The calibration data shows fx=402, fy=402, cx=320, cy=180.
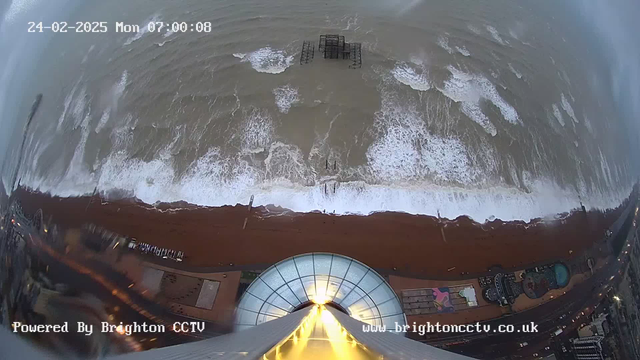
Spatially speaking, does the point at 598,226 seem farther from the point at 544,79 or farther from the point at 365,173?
the point at 365,173

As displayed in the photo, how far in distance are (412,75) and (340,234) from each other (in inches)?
318

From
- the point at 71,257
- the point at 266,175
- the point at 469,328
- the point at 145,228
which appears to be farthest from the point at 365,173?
the point at 71,257

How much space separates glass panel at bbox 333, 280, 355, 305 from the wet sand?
9.47 ft

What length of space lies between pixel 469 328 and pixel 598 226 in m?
6.48

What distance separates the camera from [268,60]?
58.2 ft

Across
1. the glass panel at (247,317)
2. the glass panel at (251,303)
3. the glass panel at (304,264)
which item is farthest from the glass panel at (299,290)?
the glass panel at (247,317)

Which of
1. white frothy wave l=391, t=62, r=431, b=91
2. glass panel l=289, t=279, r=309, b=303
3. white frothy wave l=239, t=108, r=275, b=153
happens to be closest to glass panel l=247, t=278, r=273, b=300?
glass panel l=289, t=279, r=309, b=303

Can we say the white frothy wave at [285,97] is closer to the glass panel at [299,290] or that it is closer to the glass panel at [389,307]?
the glass panel at [299,290]

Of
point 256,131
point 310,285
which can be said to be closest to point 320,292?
point 310,285

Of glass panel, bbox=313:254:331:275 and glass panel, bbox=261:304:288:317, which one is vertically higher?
glass panel, bbox=313:254:331:275

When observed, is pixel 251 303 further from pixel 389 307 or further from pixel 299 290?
pixel 389 307

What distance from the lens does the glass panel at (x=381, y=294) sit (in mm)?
10336

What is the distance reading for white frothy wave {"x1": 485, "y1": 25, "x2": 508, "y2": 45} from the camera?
60.6ft

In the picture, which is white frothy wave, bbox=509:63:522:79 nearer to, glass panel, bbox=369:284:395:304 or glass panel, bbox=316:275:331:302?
glass panel, bbox=369:284:395:304
